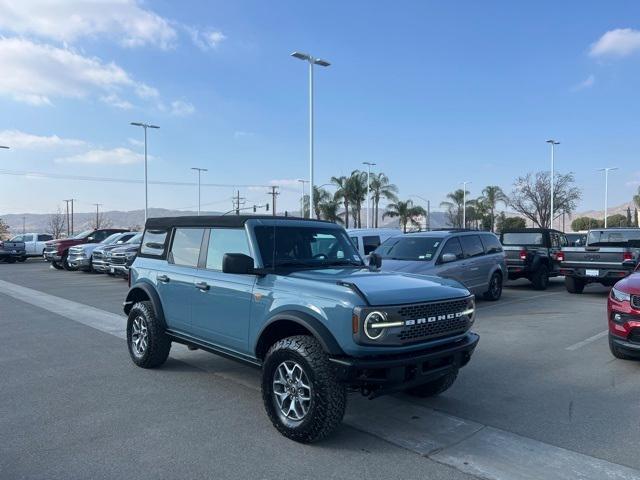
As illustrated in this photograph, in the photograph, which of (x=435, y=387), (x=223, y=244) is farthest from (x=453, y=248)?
(x=223, y=244)

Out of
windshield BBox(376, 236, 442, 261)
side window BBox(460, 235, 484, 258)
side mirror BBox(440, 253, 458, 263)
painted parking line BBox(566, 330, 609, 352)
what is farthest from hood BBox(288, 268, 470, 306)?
side window BBox(460, 235, 484, 258)

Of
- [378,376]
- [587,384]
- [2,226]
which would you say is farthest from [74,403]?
[2,226]

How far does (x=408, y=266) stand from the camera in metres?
11.0

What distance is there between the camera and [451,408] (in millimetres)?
5227

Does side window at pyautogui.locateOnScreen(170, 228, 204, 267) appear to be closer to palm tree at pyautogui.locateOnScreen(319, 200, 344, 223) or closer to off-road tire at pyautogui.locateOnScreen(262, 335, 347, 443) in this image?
off-road tire at pyautogui.locateOnScreen(262, 335, 347, 443)

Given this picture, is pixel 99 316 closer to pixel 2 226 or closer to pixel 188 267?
pixel 188 267

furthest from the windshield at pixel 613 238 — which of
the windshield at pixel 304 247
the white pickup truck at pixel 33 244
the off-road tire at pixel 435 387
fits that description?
the white pickup truck at pixel 33 244

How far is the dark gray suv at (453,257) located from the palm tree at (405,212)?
40.5 metres

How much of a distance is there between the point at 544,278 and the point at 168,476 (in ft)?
47.7

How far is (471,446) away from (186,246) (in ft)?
12.5

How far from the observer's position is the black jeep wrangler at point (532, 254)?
51.4 feet

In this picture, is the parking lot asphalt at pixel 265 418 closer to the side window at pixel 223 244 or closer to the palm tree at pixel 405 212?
the side window at pixel 223 244

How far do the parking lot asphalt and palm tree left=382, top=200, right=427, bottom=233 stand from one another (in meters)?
46.0

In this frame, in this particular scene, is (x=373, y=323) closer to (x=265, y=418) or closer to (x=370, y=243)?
(x=265, y=418)
